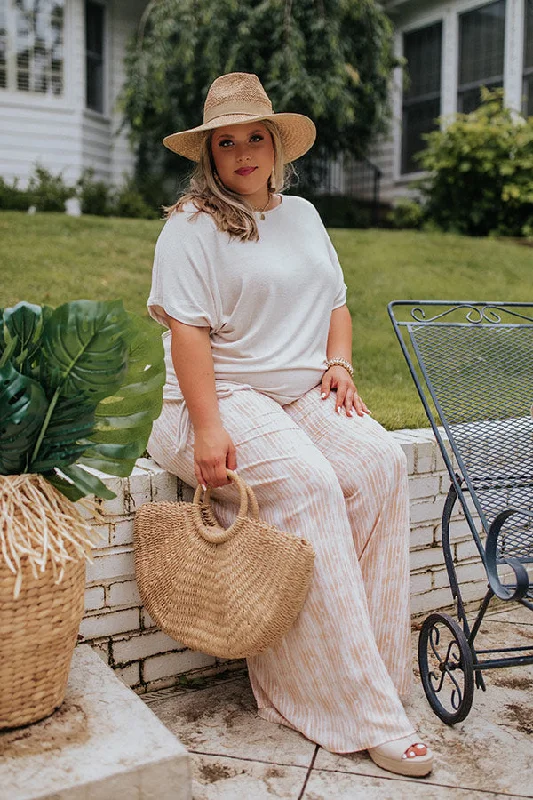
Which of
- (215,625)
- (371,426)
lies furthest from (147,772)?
(371,426)

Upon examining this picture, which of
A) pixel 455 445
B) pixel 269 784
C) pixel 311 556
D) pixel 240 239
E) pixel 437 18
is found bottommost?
pixel 269 784

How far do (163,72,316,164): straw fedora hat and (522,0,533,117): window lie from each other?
28.8 ft

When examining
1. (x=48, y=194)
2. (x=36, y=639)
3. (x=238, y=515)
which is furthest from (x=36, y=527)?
(x=48, y=194)

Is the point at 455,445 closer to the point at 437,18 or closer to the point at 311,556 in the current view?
the point at 311,556

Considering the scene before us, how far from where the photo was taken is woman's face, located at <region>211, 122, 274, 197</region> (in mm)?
2518

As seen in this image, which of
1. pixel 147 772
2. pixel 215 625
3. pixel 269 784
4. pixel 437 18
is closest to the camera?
pixel 147 772

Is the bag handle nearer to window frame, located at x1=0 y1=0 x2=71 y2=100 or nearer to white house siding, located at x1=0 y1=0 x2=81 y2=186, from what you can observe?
white house siding, located at x1=0 y1=0 x2=81 y2=186

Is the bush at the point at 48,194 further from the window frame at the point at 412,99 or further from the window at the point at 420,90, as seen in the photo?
the window at the point at 420,90

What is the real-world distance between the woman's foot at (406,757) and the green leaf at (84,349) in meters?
1.10

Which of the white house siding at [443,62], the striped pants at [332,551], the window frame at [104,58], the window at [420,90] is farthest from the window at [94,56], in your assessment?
the striped pants at [332,551]

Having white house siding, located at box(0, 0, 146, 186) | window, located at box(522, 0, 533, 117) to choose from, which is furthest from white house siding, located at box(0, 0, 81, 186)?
window, located at box(522, 0, 533, 117)

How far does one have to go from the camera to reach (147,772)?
5.67ft

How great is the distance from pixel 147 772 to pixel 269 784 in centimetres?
44

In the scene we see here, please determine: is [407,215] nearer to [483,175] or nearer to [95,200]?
[483,175]
